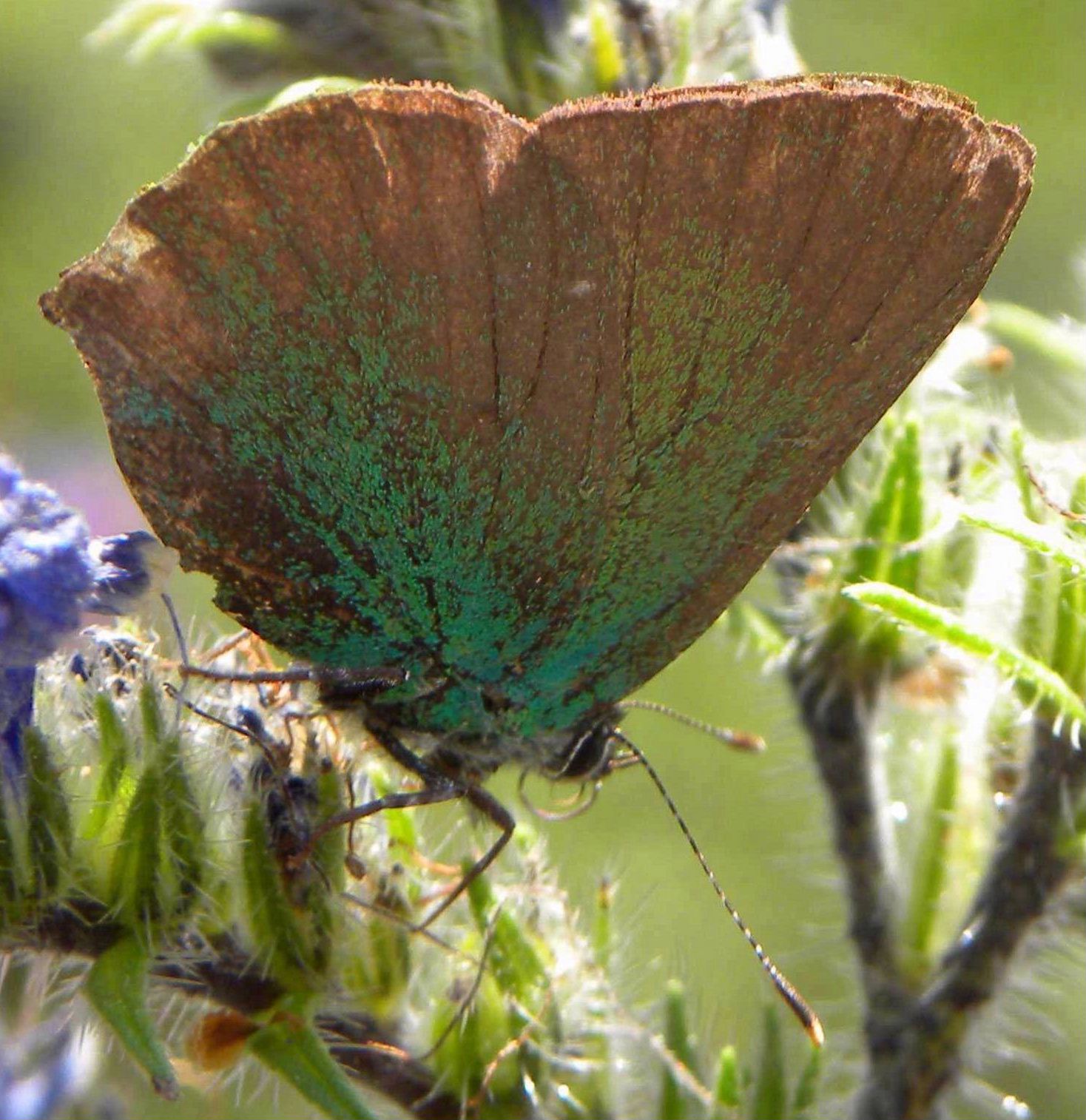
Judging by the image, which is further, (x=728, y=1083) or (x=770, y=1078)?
(x=770, y=1078)

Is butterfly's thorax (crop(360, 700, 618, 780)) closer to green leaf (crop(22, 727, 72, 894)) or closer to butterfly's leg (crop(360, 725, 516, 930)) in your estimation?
butterfly's leg (crop(360, 725, 516, 930))

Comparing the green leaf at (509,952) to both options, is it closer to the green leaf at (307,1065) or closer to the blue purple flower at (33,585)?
the green leaf at (307,1065)

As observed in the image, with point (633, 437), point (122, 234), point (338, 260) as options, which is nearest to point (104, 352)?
point (122, 234)

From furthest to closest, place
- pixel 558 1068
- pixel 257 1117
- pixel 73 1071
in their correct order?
pixel 257 1117 → pixel 73 1071 → pixel 558 1068

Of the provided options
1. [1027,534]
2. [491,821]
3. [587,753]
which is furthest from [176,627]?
[1027,534]

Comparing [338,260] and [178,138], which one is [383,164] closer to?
[338,260]

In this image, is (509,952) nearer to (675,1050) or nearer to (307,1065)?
(675,1050)
